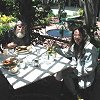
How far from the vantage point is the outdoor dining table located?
327cm

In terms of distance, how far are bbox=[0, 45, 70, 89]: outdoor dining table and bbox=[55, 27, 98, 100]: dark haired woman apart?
270 mm

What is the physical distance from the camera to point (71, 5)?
20406 millimetres

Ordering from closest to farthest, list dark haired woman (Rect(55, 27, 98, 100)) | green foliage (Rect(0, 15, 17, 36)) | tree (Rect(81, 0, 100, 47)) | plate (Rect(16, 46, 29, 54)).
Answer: dark haired woman (Rect(55, 27, 98, 100))
plate (Rect(16, 46, 29, 54))
green foliage (Rect(0, 15, 17, 36))
tree (Rect(81, 0, 100, 47))

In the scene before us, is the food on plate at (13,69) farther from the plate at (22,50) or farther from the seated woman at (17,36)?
the seated woman at (17,36)

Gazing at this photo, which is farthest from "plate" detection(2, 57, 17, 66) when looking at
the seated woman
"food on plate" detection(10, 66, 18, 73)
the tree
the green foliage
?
the tree

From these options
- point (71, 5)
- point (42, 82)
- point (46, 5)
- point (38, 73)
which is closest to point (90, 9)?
point (46, 5)

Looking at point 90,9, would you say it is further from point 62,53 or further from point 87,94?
point 87,94

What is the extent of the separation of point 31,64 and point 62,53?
80 cm

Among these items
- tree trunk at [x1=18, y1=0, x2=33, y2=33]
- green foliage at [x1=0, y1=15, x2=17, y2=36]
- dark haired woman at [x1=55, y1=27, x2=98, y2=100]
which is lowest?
dark haired woman at [x1=55, y1=27, x2=98, y2=100]

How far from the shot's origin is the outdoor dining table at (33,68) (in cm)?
327

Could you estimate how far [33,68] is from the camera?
3.68 m

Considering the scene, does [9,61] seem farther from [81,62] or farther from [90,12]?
[90,12]

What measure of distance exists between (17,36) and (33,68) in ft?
3.91

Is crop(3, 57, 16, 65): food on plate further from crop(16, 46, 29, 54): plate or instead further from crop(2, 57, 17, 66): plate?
crop(16, 46, 29, 54): plate
